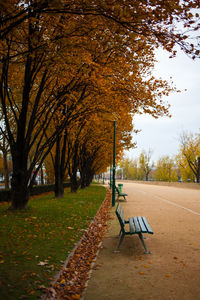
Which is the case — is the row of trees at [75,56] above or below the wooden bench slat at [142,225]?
above

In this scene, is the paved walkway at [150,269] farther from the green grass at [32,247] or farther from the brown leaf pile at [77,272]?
the green grass at [32,247]

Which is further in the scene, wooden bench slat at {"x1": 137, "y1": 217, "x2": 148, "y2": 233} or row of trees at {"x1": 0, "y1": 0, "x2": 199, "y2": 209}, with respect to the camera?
wooden bench slat at {"x1": 137, "y1": 217, "x2": 148, "y2": 233}

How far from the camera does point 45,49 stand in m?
6.69

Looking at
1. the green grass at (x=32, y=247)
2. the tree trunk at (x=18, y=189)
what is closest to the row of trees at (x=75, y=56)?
the tree trunk at (x=18, y=189)

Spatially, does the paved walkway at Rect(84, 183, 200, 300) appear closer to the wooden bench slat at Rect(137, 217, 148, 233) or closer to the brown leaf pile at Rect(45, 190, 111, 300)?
the brown leaf pile at Rect(45, 190, 111, 300)

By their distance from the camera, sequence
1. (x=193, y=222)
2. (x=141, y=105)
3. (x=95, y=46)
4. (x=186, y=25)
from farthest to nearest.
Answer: (x=141, y=105) → (x=193, y=222) → (x=95, y=46) → (x=186, y=25)

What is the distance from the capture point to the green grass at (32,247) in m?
3.81

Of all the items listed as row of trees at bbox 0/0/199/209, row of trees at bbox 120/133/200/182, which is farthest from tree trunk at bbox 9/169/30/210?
row of trees at bbox 120/133/200/182

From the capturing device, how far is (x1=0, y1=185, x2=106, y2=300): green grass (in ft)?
12.5

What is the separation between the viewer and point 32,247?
5.64 meters

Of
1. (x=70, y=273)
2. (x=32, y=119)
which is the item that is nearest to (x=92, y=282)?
(x=70, y=273)

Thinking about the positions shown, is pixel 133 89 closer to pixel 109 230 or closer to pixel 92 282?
pixel 109 230

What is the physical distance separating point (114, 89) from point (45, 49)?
4371 millimetres

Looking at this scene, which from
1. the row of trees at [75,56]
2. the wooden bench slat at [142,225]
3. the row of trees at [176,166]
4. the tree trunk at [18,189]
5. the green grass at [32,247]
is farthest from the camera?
the row of trees at [176,166]
